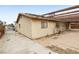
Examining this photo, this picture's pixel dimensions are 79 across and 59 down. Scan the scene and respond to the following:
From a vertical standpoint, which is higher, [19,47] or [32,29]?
[32,29]

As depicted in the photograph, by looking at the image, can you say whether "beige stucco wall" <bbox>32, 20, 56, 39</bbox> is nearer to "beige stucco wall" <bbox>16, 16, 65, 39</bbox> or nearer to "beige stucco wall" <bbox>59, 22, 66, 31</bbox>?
"beige stucco wall" <bbox>16, 16, 65, 39</bbox>

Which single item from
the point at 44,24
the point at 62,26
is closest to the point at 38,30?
the point at 44,24

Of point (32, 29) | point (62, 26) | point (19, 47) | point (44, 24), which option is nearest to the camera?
point (19, 47)

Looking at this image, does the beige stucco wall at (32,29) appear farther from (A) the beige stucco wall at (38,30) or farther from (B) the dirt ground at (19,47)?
(B) the dirt ground at (19,47)

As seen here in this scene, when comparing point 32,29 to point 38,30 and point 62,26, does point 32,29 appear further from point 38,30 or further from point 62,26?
point 62,26

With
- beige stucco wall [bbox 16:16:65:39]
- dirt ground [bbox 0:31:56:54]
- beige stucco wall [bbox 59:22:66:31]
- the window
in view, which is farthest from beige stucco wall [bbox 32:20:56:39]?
beige stucco wall [bbox 59:22:66:31]

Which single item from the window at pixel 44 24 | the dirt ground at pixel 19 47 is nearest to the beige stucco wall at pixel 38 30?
the window at pixel 44 24

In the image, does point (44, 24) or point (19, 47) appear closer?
point (19, 47)

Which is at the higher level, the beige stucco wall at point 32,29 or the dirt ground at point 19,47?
the beige stucco wall at point 32,29

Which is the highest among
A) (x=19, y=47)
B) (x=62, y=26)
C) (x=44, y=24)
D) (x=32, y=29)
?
(x=44, y=24)

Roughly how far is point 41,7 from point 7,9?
826mm

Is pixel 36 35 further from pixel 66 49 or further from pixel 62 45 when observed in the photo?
pixel 66 49

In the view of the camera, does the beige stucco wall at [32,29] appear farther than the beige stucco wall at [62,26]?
No

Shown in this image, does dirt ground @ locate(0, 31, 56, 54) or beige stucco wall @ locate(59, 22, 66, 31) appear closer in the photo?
dirt ground @ locate(0, 31, 56, 54)
